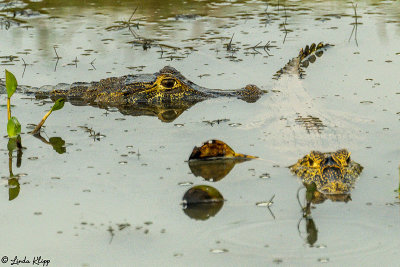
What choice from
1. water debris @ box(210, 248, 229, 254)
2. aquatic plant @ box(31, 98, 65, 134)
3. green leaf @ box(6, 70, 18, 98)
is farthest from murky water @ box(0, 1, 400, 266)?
green leaf @ box(6, 70, 18, 98)

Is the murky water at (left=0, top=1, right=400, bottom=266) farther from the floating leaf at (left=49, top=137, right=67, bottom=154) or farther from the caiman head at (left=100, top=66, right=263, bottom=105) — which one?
the caiman head at (left=100, top=66, right=263, bottom=105)

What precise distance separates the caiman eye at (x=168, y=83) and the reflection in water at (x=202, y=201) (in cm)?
308

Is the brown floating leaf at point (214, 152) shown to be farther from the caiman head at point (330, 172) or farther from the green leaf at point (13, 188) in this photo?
the green leaf at point (13, 188)

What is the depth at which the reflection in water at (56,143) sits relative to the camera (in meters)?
6.37

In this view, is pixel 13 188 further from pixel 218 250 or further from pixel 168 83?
pixel 168 83

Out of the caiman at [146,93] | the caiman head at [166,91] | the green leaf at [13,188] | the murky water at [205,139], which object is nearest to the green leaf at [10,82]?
the murky water at [205,139]

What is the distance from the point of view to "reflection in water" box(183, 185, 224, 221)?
196 inches

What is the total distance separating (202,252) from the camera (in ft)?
14.4

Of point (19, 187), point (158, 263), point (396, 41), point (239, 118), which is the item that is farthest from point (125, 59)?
point (158, 263)

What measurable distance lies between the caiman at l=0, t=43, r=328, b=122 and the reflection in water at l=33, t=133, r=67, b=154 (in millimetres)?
1331

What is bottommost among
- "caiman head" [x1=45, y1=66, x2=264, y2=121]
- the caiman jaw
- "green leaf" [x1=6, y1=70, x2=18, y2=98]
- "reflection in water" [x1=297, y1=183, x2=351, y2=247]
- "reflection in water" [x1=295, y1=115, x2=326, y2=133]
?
"reflection in water" [x1=297, y1=183, x2=351, y2=247]

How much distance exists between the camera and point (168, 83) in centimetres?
806

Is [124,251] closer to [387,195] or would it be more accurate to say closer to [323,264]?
[323,264]

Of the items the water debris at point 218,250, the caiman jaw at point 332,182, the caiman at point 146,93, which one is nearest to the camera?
the water debris at point 218,250
